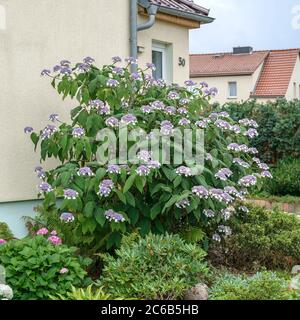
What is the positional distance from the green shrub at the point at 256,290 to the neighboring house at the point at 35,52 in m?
3.61

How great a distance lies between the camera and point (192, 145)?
23.3ft

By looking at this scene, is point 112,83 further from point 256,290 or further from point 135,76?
point 256,290

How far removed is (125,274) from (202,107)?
3.05 m

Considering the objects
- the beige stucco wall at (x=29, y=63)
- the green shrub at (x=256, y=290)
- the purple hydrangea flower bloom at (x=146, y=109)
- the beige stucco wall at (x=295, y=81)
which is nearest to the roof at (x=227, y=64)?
the beige stucco wall at (x=295, y=81)

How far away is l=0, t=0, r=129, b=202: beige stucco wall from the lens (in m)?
8.06

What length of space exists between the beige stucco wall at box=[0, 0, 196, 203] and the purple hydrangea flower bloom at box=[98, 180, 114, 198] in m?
2.06

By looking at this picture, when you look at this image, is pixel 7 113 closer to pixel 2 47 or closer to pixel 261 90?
pixel 2 47

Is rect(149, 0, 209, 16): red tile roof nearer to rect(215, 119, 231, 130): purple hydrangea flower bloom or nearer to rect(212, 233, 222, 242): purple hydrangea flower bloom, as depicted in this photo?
rect(215, 119, 231, 130): purple hydrangea flower bloom

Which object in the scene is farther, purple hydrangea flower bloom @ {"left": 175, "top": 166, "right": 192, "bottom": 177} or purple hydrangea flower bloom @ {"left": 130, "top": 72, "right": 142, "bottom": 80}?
purple hydrangea flower bloom @ {"left": 130, "top": 72, "right": 142, "bottom": 80}

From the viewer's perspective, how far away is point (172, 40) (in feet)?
39.2

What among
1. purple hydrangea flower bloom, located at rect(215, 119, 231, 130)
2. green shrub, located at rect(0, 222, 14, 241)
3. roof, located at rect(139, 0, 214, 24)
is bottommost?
green shrub, located at rect(0, 222, 14, 241)

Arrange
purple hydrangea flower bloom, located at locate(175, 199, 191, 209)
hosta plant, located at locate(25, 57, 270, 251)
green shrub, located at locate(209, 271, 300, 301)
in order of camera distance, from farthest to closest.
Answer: hosta plant, located at locate(25, 57, 270, 251), purple hydrangea flower bloom, located at locate(175, 199, 191, 209), green shrub, located at locate(209, 271, 300, 301)

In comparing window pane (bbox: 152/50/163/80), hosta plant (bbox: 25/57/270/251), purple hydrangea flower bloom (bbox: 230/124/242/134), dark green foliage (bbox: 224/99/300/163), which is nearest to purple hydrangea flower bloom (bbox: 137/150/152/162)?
hosta plant (bbox: 25/57/270/251)

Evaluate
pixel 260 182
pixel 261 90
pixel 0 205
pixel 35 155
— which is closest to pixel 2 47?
pixel 35 155
